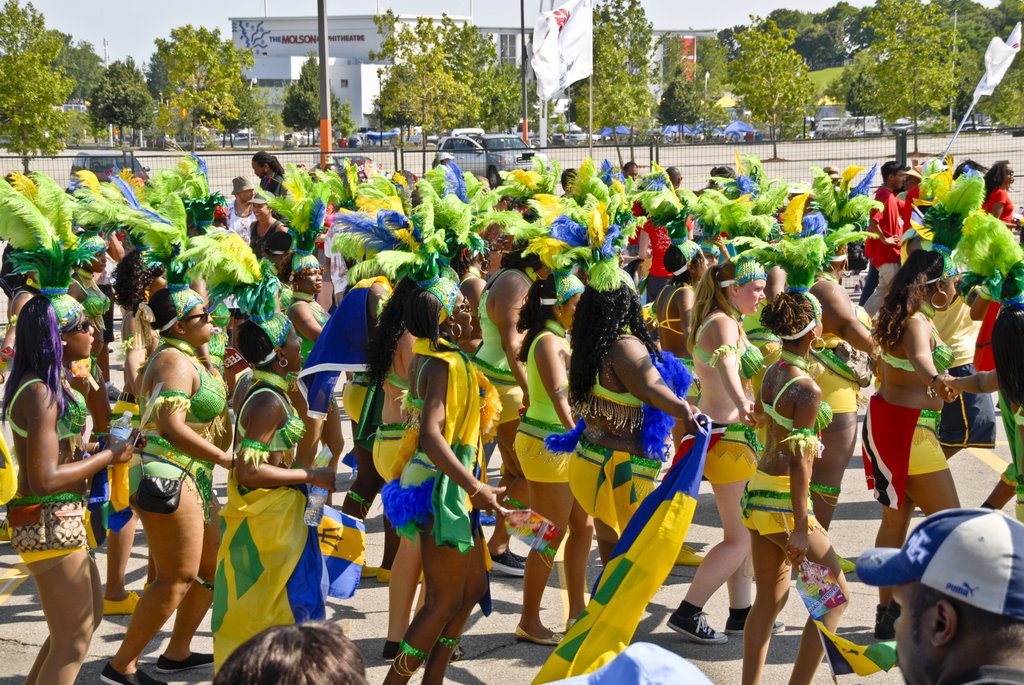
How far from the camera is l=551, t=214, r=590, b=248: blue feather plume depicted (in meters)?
5.25

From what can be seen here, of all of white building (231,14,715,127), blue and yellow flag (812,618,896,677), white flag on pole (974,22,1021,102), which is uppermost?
white building (231,14,715,127)

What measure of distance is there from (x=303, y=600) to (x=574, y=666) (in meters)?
1.09

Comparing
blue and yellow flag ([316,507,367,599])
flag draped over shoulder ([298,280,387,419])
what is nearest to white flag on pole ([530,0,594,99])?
flag draped over shoulder ([298,280,387,419])

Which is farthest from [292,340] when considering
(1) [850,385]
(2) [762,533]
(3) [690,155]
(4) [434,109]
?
(4) [434,109]

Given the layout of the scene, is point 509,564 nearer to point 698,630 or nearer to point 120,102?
point 698,630

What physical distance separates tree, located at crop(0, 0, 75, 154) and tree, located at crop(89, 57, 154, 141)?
30.2 metres

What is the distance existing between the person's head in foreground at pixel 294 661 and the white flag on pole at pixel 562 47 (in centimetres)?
1698

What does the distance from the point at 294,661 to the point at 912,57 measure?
108ft

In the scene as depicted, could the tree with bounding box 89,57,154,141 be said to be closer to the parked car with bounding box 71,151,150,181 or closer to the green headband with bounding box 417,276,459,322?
the parked car with bounding box 71,151,150,181

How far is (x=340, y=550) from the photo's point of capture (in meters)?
4.61

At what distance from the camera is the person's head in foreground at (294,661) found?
207cm

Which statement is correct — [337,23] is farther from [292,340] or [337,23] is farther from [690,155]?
[292,340]

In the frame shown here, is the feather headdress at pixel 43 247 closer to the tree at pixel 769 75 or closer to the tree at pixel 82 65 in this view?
the tree at pixel 769 75

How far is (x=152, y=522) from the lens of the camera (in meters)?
4.93
